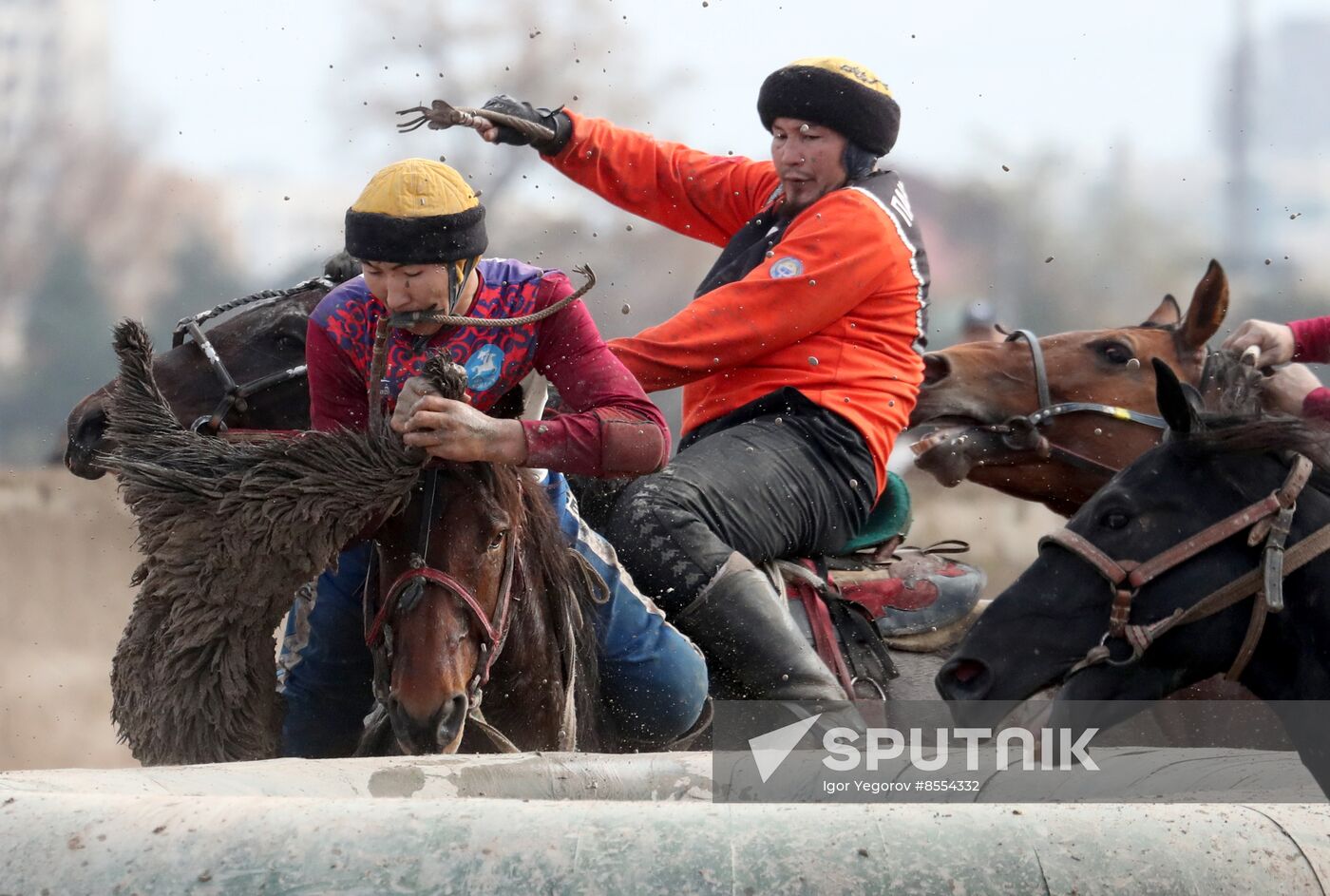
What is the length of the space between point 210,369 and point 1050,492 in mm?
2614

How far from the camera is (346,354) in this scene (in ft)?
11.4

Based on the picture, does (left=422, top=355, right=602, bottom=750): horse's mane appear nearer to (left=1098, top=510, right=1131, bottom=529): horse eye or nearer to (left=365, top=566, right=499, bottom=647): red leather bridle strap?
(left=365, top=566, right=499, bottom=647): red leather bridle strap

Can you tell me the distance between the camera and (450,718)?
298 centimetres

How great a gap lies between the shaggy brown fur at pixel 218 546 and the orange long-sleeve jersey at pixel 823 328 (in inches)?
44.3

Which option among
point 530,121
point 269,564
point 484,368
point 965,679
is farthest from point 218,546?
point 530,121

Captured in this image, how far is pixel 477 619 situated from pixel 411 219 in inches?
31.6

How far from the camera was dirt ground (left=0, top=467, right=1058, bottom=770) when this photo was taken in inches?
345

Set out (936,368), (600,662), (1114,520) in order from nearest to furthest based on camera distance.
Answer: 1. (1114,520)
2. (600,662)
3. (936,368)

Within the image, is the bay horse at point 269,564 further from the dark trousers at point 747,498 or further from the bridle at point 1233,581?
the bridle at point 1233,581

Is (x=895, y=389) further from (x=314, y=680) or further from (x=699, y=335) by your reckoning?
(x=314, y=680)

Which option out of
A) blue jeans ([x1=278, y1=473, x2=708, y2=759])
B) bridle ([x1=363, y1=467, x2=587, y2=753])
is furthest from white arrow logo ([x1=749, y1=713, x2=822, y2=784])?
bridle ([x1=363, y1=467, x2=587, y2=753])

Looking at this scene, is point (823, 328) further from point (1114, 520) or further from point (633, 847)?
point (633, 847)

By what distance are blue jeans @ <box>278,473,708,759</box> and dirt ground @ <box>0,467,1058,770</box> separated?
17.7 ft

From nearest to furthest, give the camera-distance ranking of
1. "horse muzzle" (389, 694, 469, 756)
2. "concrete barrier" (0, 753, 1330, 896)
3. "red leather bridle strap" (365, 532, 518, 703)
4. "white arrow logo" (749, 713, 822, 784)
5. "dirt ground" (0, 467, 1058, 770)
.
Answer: "concrete barrier" (0, 753, 1330, 896) → "horse muzzle" (389, 694, 469, 756) → "red leather bridle strap" (365, 532, 518, 703) → "white arrow logo" (749, 713, 822, 784) → "dirt ground" (0, 467, 1058, 770)
